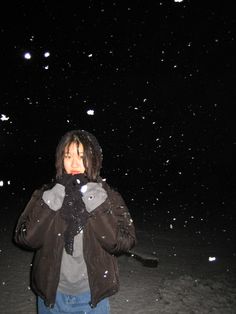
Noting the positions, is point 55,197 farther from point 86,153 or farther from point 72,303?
point 72,303

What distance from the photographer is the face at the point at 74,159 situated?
2.09 metres

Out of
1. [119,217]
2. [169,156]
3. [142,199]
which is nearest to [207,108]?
[169,156]

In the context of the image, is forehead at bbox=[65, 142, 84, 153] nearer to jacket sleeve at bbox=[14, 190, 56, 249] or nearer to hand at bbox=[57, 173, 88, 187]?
hand at bbox=[57, 173, 88, 187]

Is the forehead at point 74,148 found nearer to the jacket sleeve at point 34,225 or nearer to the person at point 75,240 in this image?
the person at point 75,240

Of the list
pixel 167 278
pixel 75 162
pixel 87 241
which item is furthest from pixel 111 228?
pixel 167 278

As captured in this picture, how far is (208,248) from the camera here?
22.8 feet

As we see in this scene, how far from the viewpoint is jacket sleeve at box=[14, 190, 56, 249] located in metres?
1.87

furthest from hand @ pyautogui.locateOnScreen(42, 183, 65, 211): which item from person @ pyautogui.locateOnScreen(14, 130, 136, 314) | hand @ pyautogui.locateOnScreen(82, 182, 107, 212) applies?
hand @ pyautogui.locateOnScreen(82, 182, 107, 212)

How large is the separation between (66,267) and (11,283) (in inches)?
138

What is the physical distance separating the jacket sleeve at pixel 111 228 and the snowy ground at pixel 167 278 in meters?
2.72

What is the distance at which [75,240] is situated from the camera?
6.50 ft

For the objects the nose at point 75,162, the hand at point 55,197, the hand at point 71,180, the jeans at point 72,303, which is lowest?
the jeans at point 72,303

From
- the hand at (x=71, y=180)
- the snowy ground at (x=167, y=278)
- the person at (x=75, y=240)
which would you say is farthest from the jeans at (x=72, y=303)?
the snowy ground at (x=167, y=278)

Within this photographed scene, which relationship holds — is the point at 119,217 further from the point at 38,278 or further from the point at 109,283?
the point at 38,278
